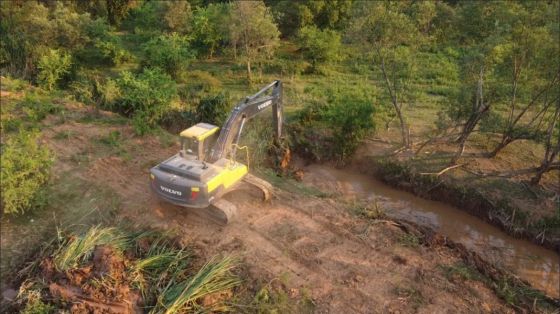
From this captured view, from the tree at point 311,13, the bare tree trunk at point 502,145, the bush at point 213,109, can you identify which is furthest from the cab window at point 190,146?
the tree at point 311,13

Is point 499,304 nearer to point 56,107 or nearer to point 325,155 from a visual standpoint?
point 325,155

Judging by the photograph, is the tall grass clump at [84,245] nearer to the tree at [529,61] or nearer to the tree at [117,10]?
the tree at [529,61]

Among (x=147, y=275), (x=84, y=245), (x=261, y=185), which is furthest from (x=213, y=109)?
(x=147, y=275)

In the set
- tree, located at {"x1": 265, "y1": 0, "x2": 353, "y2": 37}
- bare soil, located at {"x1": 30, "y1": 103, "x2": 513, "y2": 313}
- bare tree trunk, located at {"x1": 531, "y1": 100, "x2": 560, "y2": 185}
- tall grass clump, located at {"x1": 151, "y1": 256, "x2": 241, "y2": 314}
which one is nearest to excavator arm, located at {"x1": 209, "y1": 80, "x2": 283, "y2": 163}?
bare soil, located at {"x1": 30, "y1": 103, "x2": 513, "y2": 313}

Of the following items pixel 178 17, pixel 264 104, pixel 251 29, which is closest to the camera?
pixel 264 104

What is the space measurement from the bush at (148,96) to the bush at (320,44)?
20.3 ft

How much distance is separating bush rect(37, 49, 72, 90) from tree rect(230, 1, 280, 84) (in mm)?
5505

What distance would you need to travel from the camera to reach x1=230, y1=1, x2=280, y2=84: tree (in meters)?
15.4

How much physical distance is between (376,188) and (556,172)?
14.5ft

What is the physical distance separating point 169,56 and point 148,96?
391 centimetres

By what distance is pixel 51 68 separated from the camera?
14516mm

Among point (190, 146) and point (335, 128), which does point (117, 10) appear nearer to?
point (335, 128)

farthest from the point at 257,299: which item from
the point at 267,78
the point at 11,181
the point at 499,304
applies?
the point at 267,78

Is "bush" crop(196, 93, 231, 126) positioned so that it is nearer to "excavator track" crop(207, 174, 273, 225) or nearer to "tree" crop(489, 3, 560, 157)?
"excavator track" crop(207, 174, 273, 225)
